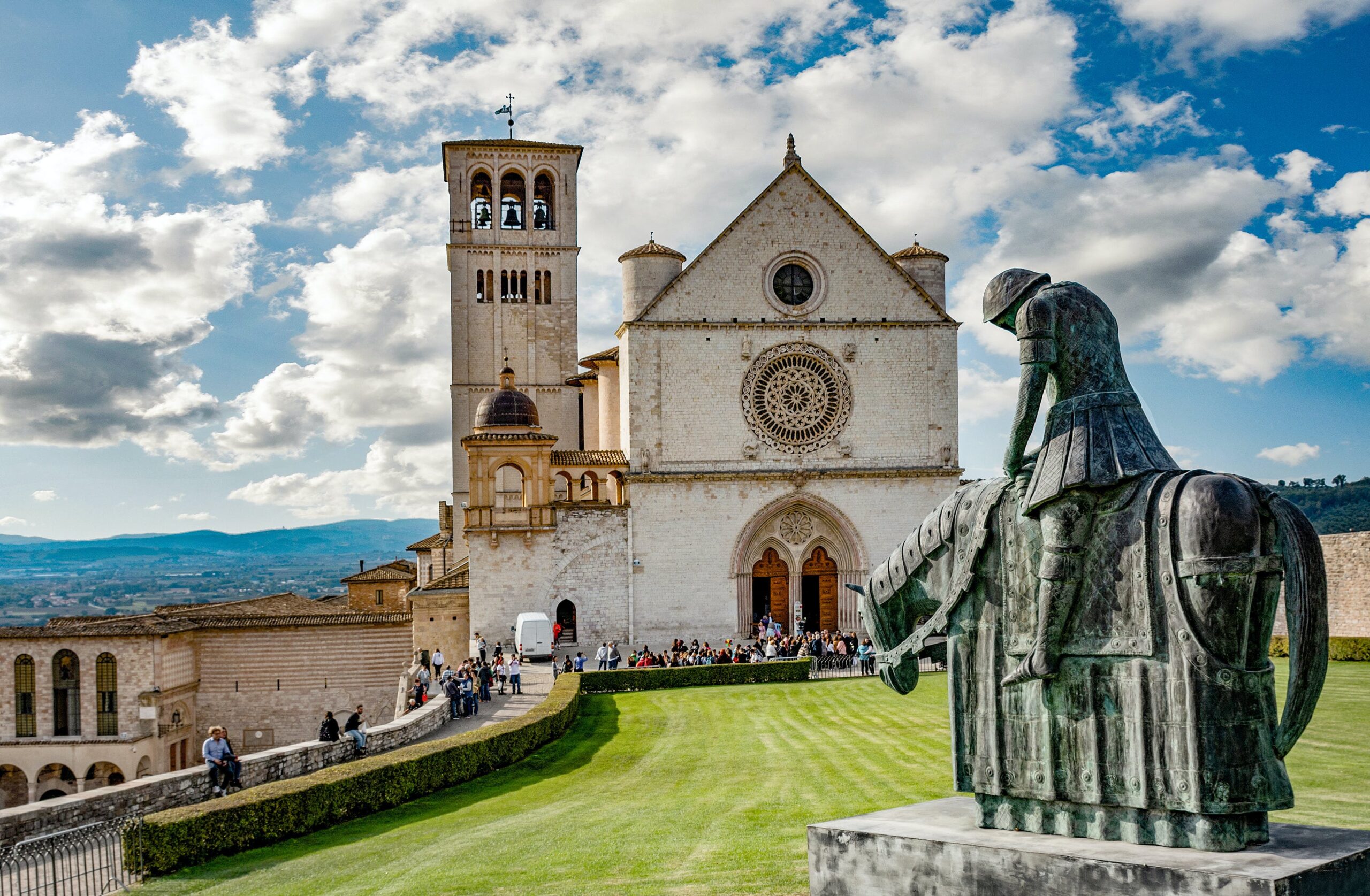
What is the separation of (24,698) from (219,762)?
1000 inches

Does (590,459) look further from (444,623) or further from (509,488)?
(509,488)

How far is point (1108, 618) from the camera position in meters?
7.12

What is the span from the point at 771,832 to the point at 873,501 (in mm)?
29489

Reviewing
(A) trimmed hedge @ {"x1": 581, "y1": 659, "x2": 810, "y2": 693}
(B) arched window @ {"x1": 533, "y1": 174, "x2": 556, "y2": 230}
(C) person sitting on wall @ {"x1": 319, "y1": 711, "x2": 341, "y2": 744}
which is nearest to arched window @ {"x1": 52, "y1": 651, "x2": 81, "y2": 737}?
(A) trimmed hedge @ {"x1": 581, "y1": 659, "x2": 810, "y2": 693}

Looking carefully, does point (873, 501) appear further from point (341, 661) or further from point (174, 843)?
point (174, 843)

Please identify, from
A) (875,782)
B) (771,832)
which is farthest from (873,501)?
(771,832)

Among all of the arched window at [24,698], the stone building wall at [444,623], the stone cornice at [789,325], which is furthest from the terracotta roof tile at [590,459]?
the arched window at [24,698]

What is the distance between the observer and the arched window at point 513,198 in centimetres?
5662

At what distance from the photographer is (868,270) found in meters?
41.6

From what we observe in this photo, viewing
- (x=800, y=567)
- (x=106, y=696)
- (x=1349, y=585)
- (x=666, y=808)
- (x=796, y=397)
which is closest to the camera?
(x=666, y=808)

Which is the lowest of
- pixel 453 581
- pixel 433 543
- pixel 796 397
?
pixel 453 581

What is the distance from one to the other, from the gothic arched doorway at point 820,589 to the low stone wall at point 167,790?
20460mm

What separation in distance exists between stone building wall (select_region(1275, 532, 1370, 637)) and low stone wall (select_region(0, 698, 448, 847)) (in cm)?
2622

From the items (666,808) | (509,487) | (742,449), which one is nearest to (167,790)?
(666,808)
